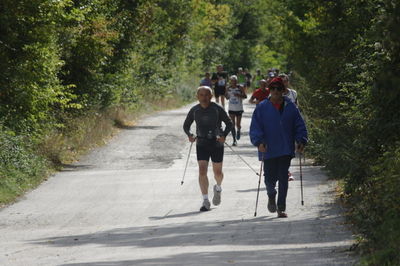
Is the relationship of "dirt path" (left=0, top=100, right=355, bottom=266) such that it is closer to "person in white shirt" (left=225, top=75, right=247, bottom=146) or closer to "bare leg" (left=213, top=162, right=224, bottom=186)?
"bare leg" (left=213, top=162, right=224, bottom=186)

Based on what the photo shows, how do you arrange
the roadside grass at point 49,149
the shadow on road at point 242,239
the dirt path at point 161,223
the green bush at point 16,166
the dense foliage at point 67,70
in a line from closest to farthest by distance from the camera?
the shadow on road at point 242,239 → the dirt path at point 161,223 → the green bush at point 16,166 → the roadside grass at point 49,149 → the dense foliage at point 67,70

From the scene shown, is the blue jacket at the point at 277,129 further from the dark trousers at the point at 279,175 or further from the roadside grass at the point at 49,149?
the roadside grass at the point at 49,149

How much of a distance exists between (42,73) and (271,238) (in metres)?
9.50

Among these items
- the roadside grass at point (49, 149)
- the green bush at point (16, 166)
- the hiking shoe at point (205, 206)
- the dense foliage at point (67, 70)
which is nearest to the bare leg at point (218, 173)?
the hiking shoe at point (205, 206)

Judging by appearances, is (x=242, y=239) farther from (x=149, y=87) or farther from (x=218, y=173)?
(x=149, y=87)

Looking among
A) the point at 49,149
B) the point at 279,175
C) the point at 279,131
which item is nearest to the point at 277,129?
the point at 279,131

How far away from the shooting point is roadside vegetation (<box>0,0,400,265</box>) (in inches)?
388

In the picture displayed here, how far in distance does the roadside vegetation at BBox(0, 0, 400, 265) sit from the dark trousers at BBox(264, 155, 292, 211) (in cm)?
72

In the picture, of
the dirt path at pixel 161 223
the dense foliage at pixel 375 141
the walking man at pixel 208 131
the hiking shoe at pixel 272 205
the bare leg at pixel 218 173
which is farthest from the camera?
the bare leg at pixel 218 173

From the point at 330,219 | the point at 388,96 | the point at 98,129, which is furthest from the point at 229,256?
the point at 98,129

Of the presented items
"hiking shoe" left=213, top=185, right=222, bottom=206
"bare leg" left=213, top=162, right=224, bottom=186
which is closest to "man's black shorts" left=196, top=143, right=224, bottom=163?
"bare leg" left=213, top=162, right=224, bottom=186

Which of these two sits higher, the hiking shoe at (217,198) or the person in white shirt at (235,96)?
the person in white shirt at (235,96)

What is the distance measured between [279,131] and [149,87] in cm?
3254

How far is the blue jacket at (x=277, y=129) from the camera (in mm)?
13211
